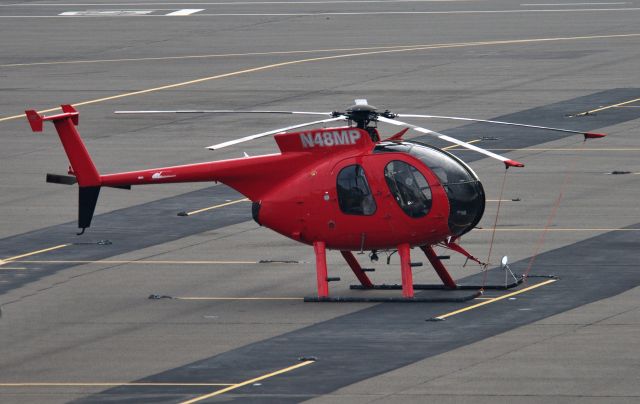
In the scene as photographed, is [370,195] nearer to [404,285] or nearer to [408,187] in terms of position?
[408,187]

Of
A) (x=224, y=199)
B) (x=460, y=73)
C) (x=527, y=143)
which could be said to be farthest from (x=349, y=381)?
(x=460, y=73)

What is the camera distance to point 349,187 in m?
29.6

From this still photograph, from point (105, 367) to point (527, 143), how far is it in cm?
2414

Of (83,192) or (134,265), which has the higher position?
(83,192)

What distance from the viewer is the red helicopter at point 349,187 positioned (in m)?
29.2

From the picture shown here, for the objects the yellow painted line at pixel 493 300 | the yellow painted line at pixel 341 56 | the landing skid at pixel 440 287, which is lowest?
the yellow painted line at pixel 493 300

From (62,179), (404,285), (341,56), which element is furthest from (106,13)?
(404,285)

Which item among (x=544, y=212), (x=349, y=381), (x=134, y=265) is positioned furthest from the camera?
(x=544, y=212)

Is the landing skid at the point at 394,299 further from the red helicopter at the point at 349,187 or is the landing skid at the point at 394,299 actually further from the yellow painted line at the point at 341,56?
the yellow painted line at the point at 341,56

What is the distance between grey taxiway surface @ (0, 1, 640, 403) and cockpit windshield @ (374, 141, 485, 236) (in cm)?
150

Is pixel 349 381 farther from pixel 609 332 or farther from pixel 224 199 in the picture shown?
pixel 224 199

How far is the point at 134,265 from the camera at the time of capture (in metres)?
33.4

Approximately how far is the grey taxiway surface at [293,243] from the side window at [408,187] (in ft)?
5.79

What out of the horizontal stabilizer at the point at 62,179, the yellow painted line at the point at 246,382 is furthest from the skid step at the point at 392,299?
the horizontal stabilizer at the point at 62,179
